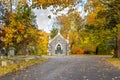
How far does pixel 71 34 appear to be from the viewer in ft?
279

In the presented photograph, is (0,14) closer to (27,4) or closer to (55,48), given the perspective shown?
(27,4)

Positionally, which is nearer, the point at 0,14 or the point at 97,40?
the point at 0,14

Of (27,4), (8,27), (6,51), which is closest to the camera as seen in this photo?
(27,4)

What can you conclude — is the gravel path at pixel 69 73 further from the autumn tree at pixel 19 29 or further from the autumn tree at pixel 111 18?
the autumn tree at pixel 111 18

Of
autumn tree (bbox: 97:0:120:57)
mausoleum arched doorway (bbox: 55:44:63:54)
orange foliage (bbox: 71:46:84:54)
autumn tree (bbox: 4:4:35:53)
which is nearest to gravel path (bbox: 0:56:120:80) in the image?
autumn tree (bbox: 4:4:35:53)

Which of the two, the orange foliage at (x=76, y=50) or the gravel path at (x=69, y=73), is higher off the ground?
the orange foliage at (x=76, y=50)

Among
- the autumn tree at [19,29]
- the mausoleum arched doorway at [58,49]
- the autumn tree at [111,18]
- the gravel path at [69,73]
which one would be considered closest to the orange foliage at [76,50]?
the mausoleum arched doorway at [58,49]

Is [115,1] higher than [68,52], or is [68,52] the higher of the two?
[115,1]

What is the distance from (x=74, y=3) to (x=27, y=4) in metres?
4.62

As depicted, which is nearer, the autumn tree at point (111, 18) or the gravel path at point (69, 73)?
the gravel path at point (69, 73)

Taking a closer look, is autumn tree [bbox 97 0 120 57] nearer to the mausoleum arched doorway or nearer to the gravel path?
the gravel path

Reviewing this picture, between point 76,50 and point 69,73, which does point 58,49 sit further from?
point 69,73

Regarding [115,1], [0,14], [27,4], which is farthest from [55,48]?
[27,4]

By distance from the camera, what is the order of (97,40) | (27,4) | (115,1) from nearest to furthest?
(27,4)
(115,1)
(97,40)
